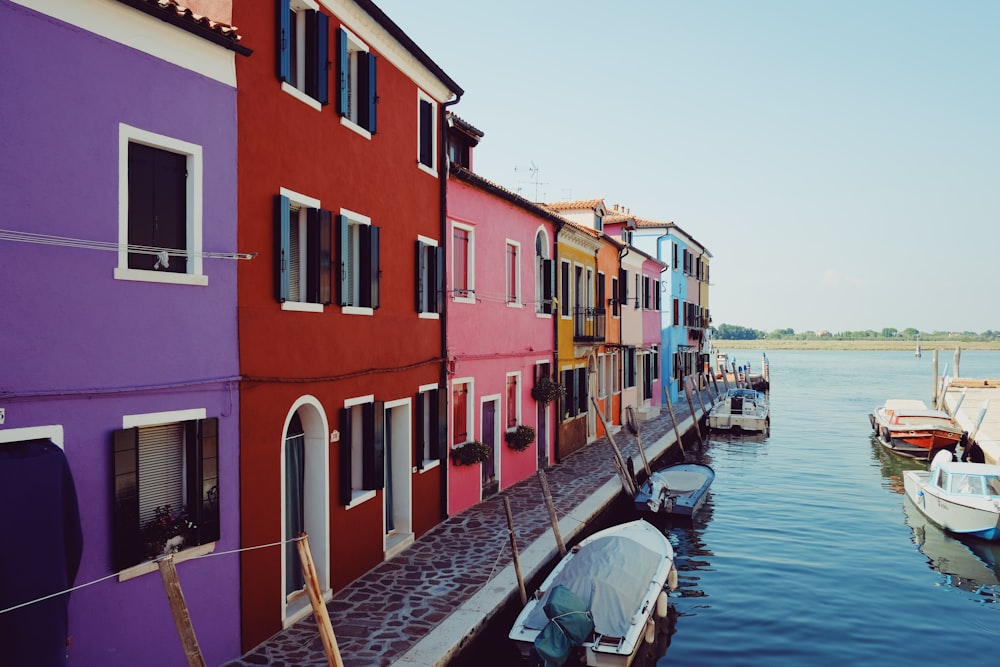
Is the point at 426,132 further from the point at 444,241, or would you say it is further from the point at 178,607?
the point at 178,607

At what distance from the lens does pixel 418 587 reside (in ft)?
35.0

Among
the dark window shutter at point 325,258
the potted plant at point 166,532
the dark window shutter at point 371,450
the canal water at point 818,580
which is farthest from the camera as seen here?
the canal water at point 818,580

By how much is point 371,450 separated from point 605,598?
403 centimetres

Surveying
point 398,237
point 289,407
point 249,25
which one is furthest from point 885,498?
point 249,25

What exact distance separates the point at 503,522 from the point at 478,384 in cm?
317

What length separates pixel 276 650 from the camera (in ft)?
27.9

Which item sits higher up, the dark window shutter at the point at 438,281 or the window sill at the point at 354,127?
the window sill at the point at 354,127

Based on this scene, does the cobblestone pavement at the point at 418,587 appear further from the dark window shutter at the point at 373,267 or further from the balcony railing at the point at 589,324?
the balcony railing at the point at 589,324

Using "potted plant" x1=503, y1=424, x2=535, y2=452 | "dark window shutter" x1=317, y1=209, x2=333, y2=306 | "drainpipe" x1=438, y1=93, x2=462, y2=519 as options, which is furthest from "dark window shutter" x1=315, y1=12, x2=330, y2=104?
"potted plant" x1=503, y1=424, x2=535, y2=452

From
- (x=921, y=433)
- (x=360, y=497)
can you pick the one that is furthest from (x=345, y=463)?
(x=921, y=433)

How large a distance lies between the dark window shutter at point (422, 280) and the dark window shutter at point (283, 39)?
4732 mm

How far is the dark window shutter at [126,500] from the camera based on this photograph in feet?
22.3

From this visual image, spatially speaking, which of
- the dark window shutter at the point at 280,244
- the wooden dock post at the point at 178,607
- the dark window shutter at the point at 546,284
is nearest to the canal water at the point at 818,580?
the wooden dock post at the point at 178,607

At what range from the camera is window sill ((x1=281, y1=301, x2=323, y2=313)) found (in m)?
9.03
